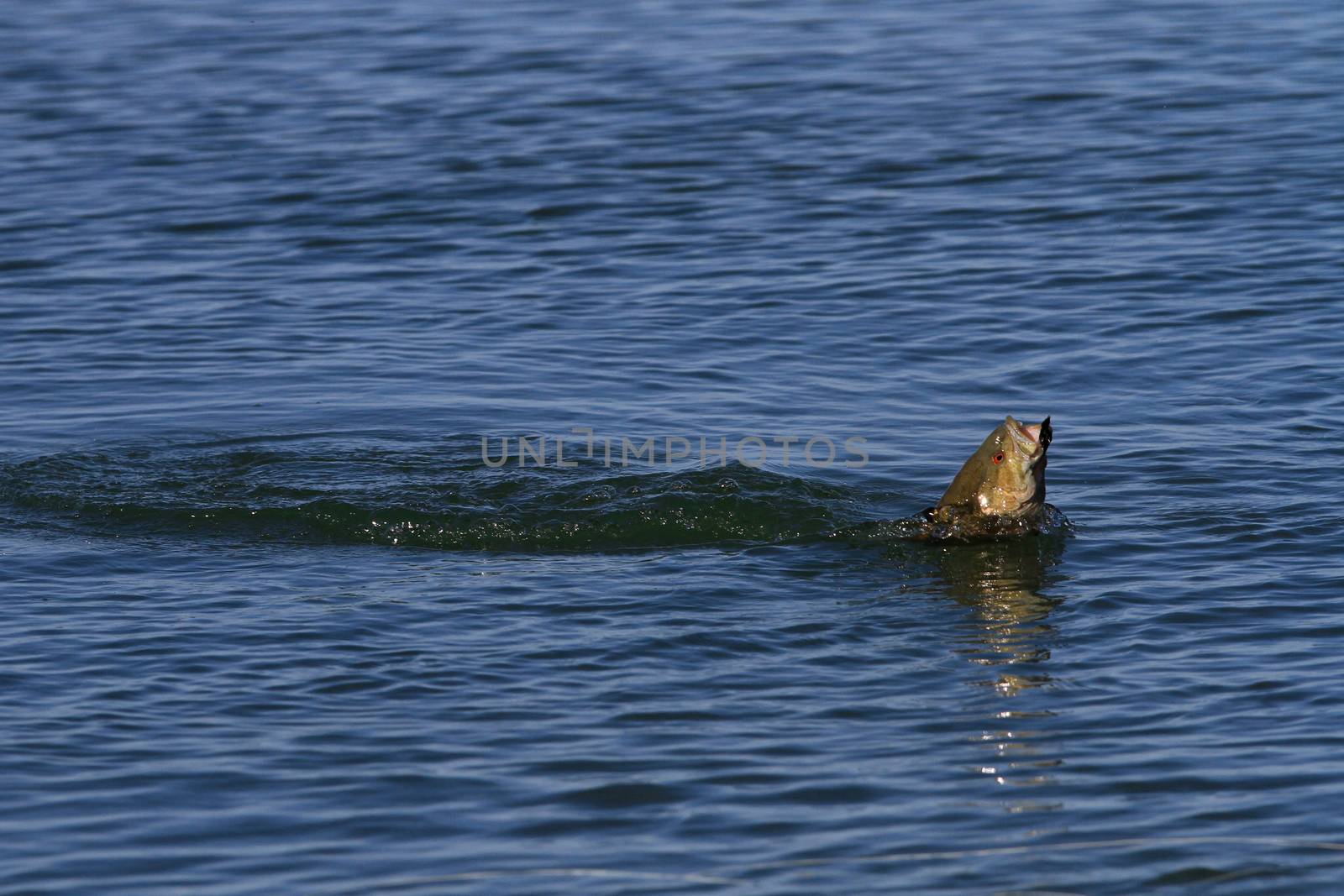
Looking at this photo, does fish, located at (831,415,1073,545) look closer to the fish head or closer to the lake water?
the fish head

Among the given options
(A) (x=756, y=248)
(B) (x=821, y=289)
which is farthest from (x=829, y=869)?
(A) (x=756, y=248)

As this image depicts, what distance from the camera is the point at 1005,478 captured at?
10.0 metres

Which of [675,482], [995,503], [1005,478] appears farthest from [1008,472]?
[675,482]

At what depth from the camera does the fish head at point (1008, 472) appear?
32.5 feet

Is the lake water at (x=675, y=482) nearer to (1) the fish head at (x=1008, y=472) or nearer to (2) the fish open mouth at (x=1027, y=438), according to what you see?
(1) the fish head at (x=1008, y=472)

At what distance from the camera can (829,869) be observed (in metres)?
6.55

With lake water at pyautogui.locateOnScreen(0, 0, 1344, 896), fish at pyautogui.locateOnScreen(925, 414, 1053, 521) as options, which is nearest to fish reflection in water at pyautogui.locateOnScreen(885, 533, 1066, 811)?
lake water at pyautogui.locateOnScreen(0, 0, 1344, 896)

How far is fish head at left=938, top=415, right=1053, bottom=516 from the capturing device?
9.91m

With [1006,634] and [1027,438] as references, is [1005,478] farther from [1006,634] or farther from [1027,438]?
[1006,634]

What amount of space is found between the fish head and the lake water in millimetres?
260

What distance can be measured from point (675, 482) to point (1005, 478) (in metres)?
1.95

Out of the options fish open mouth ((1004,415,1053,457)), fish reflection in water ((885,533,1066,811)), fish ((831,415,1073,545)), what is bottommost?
fish reflection in water ((885,533,1066,811))

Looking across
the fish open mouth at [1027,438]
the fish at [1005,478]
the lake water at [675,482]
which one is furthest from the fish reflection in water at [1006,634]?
the fish open mouth at [1027,438]

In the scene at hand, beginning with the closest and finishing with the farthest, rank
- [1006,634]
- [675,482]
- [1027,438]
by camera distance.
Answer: [1006,634]
[1027,438]
[675,482]
